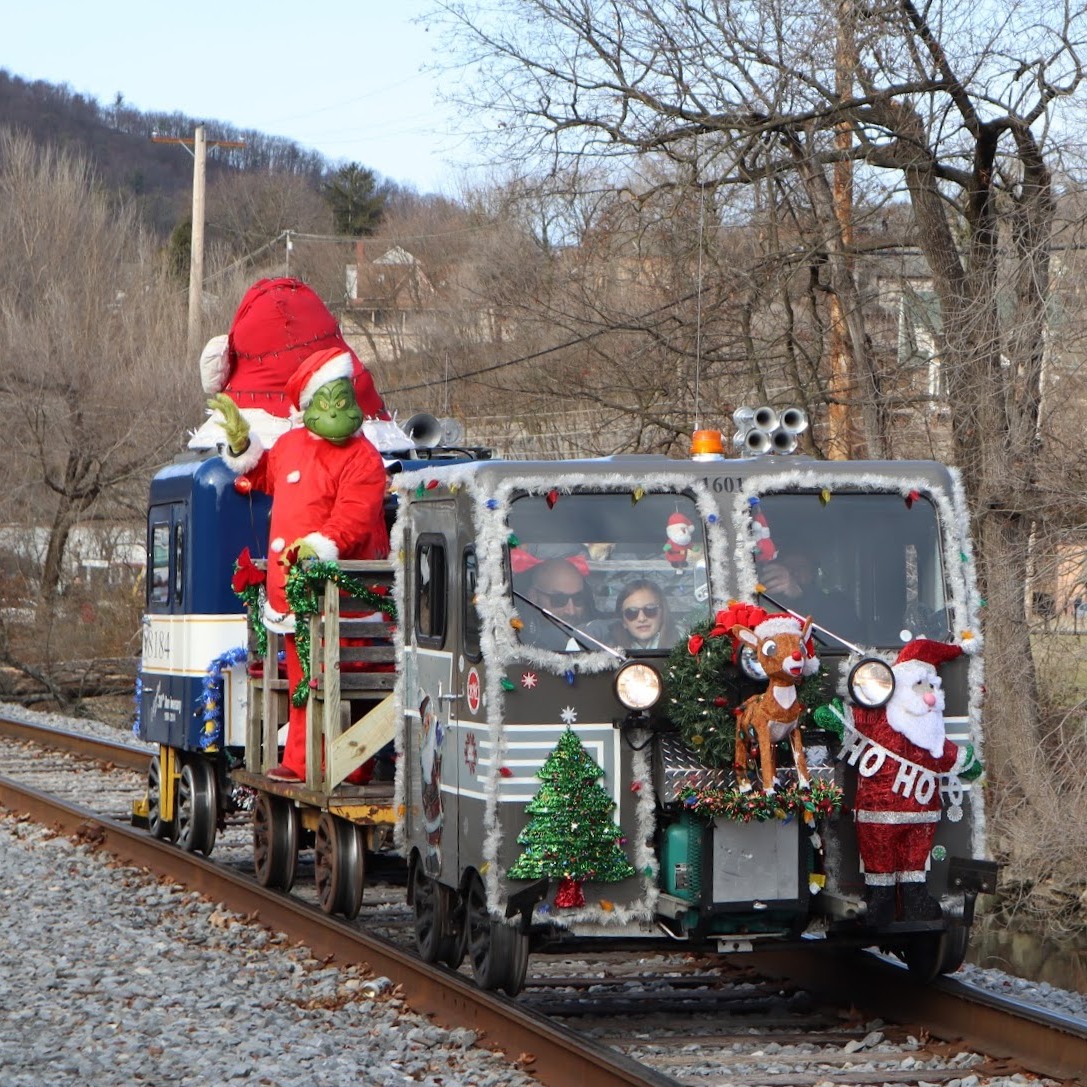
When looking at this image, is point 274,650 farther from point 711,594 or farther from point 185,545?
point 711,594

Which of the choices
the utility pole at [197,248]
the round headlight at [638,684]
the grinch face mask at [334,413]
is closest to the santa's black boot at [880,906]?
the round headlight at [638,684]

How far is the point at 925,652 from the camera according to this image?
7.30 meters

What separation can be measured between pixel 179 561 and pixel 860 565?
5851 millimetres

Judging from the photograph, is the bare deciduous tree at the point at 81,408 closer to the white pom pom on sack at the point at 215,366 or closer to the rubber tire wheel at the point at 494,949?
the white pom pom on sack at the point at 215,366

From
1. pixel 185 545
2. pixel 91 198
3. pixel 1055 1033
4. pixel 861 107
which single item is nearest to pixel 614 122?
pixel 861 107

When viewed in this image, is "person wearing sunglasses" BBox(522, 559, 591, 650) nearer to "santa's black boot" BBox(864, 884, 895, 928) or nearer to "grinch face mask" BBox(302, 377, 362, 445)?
"santa's black boot" BBox(864, 884, 895, 928)

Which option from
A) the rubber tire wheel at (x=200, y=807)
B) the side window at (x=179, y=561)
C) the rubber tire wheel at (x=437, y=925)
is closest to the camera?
the rubber tire wheel at (x=437, y=925)

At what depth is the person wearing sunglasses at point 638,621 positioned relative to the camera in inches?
287

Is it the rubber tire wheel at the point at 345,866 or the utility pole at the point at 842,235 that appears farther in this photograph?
the utility pole at the point at 842,235

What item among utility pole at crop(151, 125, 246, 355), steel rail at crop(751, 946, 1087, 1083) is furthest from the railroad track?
utility pole at crop(151, 125, 246, 355)

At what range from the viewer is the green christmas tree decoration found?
6.99 m

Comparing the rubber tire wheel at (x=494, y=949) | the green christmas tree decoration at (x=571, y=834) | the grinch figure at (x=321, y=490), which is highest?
the grinch figure at (x=321, y=490)

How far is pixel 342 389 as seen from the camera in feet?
33.5

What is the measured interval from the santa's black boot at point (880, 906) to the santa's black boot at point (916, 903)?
7 centimetres
